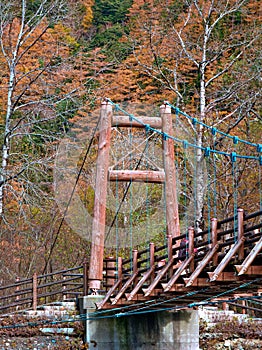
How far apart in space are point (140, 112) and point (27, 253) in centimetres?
485

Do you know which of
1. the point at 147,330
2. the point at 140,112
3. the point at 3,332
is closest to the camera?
the point at 147,330

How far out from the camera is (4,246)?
22688 mm

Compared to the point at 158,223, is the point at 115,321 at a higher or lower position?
lower

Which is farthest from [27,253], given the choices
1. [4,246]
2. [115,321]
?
[115,321]

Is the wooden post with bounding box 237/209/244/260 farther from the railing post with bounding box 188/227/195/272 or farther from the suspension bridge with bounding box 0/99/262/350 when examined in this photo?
the railing post with bounding box 188/227/195/272

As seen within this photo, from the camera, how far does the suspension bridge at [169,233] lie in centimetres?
1156

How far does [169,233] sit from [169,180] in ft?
3.18

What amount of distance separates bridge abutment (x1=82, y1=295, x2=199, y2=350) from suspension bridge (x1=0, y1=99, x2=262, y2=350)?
0.11m

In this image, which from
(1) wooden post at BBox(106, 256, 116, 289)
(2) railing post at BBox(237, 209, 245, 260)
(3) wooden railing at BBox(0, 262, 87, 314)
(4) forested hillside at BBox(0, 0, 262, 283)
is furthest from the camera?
(4) forested hillside at BBox(0, 0, 262, 283)

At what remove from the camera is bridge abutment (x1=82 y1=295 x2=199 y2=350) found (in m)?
15.2

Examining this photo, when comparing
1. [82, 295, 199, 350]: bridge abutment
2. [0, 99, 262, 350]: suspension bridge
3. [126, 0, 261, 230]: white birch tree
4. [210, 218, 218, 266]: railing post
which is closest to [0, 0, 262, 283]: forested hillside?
[126, 0, 261, 230]: white birch tree

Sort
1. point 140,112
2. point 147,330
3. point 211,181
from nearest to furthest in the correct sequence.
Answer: point 147,330 < point 211,181 < point 140,112

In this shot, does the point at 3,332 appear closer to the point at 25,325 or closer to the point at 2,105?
the point at 25,325

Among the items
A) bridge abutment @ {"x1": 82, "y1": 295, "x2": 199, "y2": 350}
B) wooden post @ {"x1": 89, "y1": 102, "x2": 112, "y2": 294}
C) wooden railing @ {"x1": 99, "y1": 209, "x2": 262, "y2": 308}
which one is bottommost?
bridge abutment @ {"x1": 82, "y1": 295, "x2": 199, "y2": 350}
